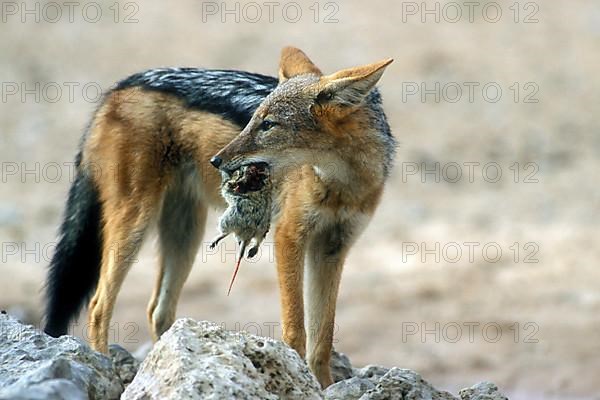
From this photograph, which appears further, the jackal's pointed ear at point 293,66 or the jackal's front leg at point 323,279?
the jackal's pointed ear at point 293,66

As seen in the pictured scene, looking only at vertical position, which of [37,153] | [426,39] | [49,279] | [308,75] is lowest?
[49,279]

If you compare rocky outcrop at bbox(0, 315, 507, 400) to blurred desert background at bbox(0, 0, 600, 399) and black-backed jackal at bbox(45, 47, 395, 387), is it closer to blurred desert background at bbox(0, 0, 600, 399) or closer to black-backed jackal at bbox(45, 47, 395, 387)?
black-backed jackal at bbox(45, 47, 395, 387)

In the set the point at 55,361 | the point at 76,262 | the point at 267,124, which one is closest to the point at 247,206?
the point at 267,124

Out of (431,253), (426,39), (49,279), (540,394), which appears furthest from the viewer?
(426,39)

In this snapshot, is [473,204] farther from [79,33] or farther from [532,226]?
[79,33]

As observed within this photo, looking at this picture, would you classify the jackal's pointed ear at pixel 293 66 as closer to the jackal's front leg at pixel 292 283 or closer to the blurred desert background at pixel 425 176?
the jackal's front leg at pixel 292 283

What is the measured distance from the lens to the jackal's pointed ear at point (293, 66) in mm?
8203

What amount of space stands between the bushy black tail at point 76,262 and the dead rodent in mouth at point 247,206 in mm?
1621

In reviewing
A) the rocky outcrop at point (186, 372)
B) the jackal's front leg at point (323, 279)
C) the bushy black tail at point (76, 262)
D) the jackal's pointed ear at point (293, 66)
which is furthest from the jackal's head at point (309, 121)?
the bushy black tail at point (76, 262)

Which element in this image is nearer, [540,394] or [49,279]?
[49,279]

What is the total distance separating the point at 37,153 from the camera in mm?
16500

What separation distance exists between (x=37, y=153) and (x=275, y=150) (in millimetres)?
9423

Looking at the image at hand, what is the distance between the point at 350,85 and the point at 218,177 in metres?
1.23

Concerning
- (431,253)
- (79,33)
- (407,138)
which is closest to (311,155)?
(431,253)
